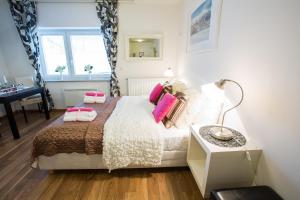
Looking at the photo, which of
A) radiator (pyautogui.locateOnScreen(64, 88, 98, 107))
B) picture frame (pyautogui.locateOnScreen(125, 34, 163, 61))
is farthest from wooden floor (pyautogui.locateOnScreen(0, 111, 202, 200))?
picture frame (pyautogui.locateOnScreen(125, 34, 163, 61))

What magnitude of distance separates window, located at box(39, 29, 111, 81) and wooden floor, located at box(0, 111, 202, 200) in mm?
2386

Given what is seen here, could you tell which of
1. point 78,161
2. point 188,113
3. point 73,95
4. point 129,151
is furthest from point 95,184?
point 73,95

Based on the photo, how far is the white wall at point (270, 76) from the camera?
3.14 feet

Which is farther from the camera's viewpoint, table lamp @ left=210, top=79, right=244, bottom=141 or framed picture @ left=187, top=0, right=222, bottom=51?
framed picture @ left=187, top=0, right=222, bottom=51

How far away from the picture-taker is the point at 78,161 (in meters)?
1.76

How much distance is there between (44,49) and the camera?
12.3ft

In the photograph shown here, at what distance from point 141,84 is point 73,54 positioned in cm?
185

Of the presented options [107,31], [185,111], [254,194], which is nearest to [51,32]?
[107,31]

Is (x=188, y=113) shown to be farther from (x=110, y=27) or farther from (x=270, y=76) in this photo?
(x=110, y=27)

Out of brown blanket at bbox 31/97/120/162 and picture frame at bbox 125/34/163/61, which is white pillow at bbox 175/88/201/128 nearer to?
brown blanket at bbox 31/97/120/162

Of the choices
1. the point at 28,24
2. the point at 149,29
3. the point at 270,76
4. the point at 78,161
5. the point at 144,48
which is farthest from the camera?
the point at 144,48

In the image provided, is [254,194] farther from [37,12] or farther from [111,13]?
[37,12]

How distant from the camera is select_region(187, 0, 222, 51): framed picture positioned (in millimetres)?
1782

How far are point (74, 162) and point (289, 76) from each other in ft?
6.90
